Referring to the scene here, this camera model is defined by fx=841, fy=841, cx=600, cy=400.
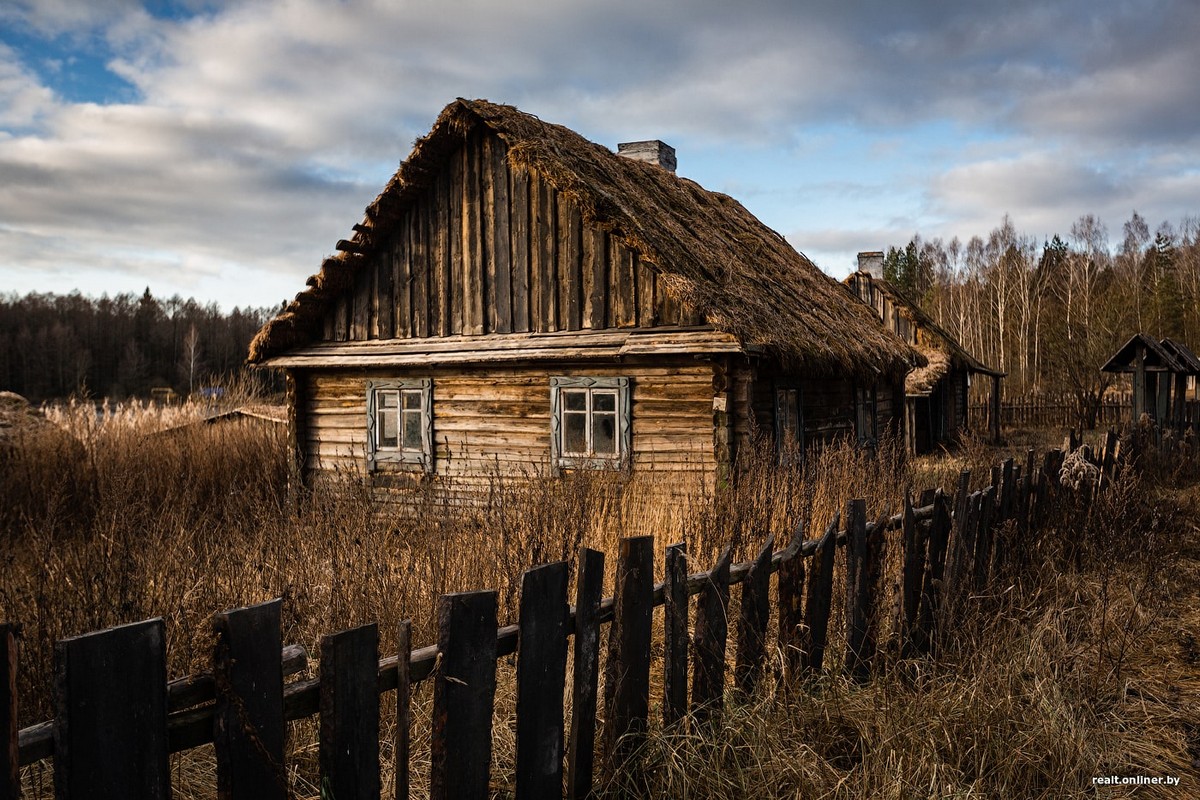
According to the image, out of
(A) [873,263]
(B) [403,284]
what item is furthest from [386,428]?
(A) [873,263]

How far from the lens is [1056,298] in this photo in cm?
4844

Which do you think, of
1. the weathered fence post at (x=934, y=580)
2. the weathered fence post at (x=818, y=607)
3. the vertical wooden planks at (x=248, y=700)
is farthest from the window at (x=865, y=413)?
the vertical wooden planks at (x=248, y=700)

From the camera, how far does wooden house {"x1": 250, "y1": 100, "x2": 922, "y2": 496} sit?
969cm

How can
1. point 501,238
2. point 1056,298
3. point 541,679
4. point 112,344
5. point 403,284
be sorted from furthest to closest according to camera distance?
point 112,344, point 1056,298, point 403,284, point 501,238, point 541,679

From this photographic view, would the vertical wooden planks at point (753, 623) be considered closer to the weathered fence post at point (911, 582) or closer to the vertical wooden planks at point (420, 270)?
the weathered fence post at point (911, 582)

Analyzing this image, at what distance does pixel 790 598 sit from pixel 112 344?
78.8 metres

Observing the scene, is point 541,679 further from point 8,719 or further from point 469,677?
point 8,719

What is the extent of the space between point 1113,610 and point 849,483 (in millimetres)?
2173

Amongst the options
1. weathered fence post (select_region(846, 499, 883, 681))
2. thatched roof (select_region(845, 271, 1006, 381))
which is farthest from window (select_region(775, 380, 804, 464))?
thatched roof (select_region(845, 271, 1006, 381))

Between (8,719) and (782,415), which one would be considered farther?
(782,415)

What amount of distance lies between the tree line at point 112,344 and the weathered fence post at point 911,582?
6124 cm

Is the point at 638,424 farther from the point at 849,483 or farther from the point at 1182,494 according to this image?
the point at 1182,494

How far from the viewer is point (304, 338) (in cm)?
1252

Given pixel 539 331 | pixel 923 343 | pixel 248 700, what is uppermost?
pixel 923 343
